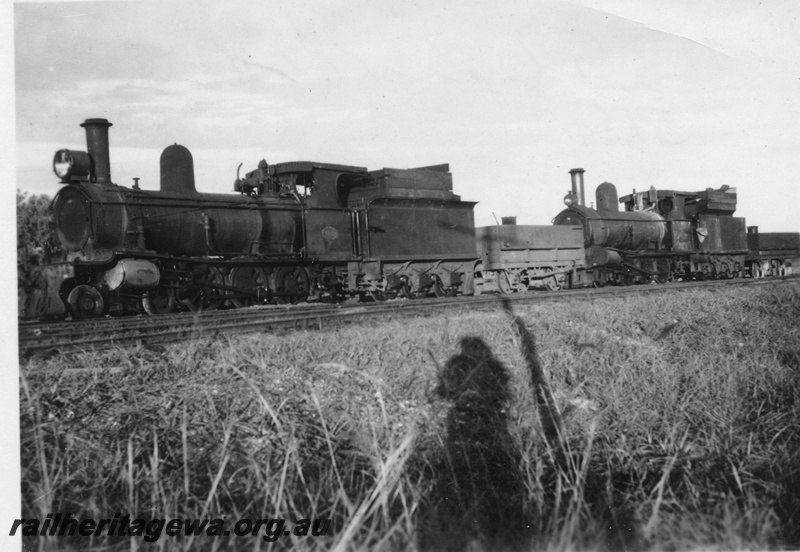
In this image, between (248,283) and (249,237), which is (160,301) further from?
(249,237)

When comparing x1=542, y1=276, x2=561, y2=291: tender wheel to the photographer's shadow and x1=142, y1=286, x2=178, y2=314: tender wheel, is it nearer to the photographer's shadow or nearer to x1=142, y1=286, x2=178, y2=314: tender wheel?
x1=142, y1=286, x2=178, y2=314: tender wheel

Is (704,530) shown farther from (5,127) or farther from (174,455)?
(5,127)

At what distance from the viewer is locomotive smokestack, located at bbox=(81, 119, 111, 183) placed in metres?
9.86

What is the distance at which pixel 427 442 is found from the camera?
397 cm

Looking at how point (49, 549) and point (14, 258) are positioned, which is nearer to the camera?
point (49, 549)

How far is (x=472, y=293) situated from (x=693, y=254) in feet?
34.0

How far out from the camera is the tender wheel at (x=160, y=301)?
34.3ft

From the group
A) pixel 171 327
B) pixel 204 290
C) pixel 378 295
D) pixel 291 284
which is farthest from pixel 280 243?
pixel 171 327

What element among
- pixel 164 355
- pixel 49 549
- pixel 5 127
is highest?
pixel 5 127

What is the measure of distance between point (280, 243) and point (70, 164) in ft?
12.5

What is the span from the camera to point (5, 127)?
13.8 ft

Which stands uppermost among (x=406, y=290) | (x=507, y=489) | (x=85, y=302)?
(x=85, y=302)

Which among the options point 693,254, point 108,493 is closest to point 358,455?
point 108,493

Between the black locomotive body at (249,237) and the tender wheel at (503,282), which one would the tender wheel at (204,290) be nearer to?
the black locomotive body at (249,237)
